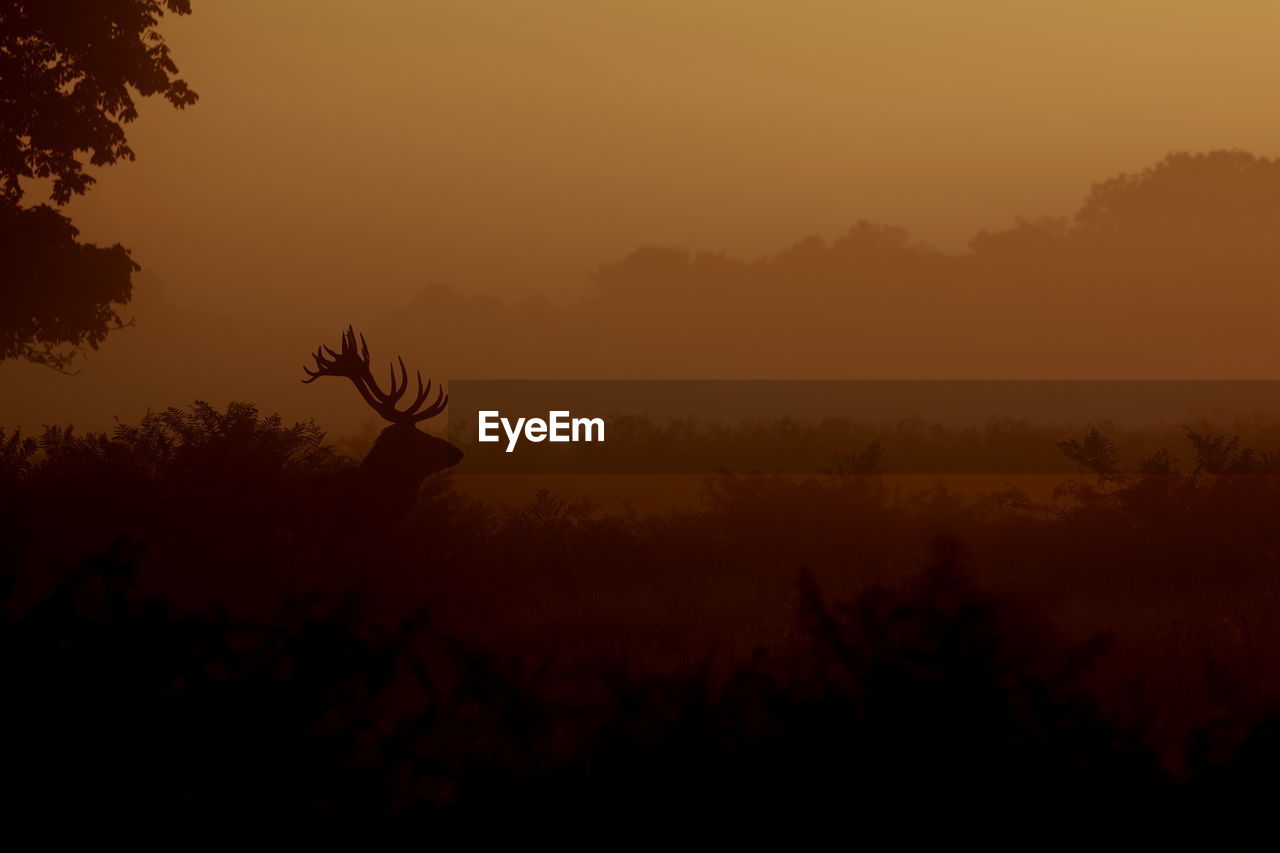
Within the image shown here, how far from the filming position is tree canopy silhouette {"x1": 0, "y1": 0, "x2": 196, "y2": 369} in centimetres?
1753

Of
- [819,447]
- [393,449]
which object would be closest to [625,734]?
[393,449]

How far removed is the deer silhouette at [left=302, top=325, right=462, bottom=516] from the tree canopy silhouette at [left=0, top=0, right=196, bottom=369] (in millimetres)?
8631

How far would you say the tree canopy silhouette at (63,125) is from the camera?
17.5 m

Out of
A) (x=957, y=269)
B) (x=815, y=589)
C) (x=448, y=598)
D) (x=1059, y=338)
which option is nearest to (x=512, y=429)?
(x=448, y=598)

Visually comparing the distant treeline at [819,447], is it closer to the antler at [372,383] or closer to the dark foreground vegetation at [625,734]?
the antler at [372,383]

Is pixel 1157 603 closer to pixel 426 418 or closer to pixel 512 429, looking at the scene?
pixel 426 418

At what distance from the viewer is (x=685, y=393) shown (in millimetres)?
34219

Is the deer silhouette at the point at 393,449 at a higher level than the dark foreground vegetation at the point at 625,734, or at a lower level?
higher

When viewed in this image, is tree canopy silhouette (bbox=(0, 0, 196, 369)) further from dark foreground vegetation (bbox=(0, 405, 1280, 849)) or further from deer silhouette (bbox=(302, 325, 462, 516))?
dark foreground vegetation (bbox=(0, 405, 1280, 849))

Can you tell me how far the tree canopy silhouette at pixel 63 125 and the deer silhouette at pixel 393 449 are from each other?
8.63 metres

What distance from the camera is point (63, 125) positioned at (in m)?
17.8

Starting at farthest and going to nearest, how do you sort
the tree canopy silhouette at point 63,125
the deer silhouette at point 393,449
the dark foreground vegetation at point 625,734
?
1. the tree canopy silhouette at point 63,125
2. the deer silhouette at point 393,449
3. the dark foreground vegetation at point 625,734

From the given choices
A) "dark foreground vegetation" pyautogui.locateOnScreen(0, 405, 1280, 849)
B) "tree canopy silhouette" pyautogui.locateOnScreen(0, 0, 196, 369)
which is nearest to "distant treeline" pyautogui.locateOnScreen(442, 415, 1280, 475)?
"tree canopy silhouette" pyautogui.locateOnScreen(0, 0, 196, 369)

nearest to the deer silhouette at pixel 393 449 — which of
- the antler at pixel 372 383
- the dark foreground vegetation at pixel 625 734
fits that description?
the antler at pixel 372 383
